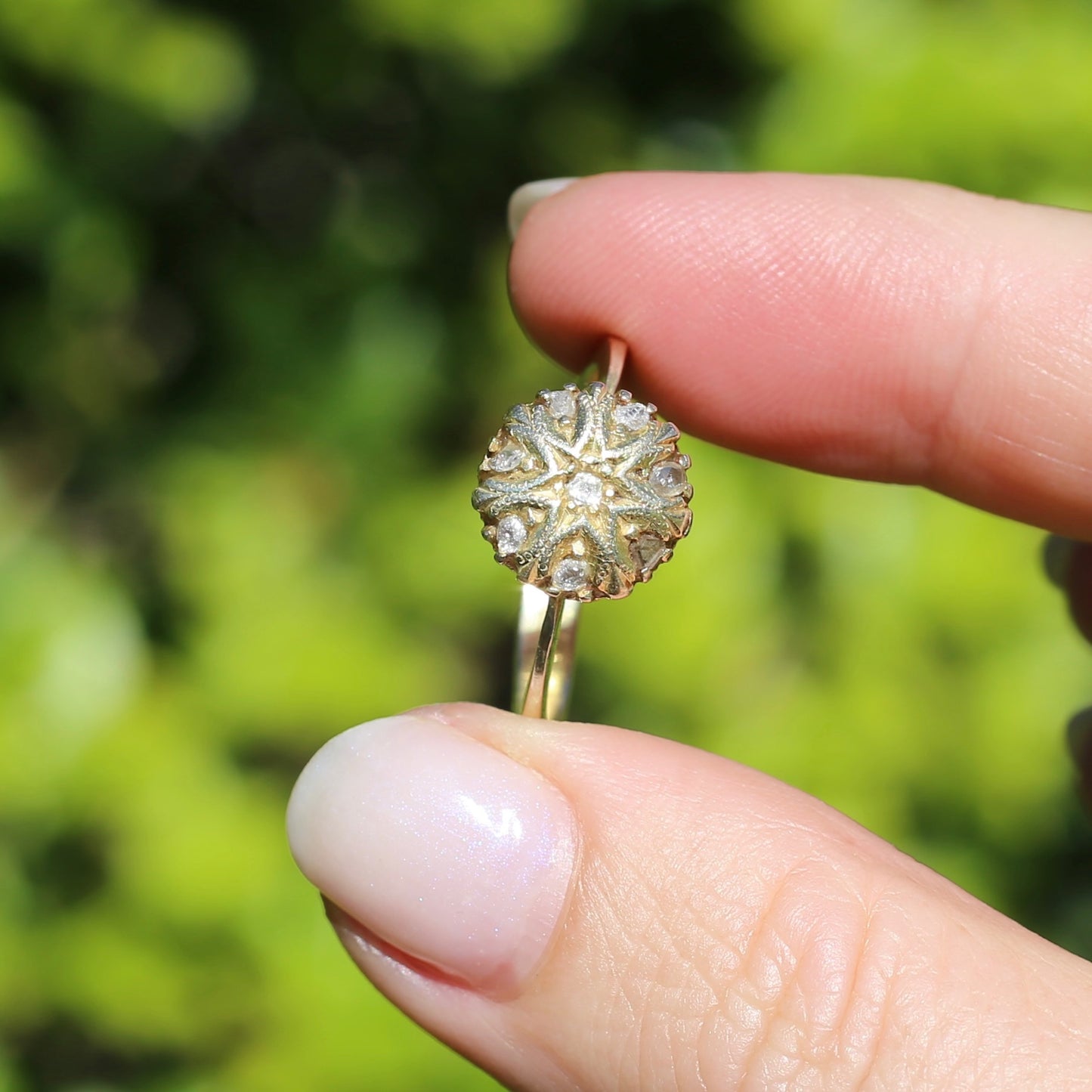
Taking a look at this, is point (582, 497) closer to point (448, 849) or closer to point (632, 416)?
point (632, 416)

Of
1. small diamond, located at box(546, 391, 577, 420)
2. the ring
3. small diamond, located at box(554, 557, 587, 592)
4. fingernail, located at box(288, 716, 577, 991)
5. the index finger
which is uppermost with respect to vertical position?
the index finger

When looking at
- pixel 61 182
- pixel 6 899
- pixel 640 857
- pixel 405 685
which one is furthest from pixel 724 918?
pixel 61 182

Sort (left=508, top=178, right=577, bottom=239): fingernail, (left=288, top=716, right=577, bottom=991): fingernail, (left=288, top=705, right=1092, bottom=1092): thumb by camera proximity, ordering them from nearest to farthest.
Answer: (left=288, top=705, right=1092, bottom=1092): thumb → (left=288, top=716, right=577, bottom=991): fingernail → (left=508, top=178, right=577, bottom=239): fingernail

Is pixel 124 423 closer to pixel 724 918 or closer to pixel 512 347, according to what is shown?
pixel 512 347

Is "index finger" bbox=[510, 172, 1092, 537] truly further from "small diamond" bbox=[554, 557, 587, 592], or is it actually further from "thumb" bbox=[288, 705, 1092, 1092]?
"thumb" bbox=[288, 705, 1092, 1092]

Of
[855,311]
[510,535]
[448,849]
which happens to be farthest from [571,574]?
[855,311]

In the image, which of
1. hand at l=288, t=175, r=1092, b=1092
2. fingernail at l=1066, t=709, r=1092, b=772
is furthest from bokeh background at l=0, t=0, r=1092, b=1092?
hand at l=288, t=175, r=1092, b=1092

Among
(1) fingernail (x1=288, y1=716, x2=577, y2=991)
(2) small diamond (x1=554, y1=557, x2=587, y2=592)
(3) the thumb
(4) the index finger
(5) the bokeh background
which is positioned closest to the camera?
(3) the thumb

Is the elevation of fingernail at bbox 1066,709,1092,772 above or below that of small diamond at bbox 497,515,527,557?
below

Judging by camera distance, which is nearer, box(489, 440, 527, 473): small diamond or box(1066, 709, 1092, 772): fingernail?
box(489, 440, 527, 473): small diamond
